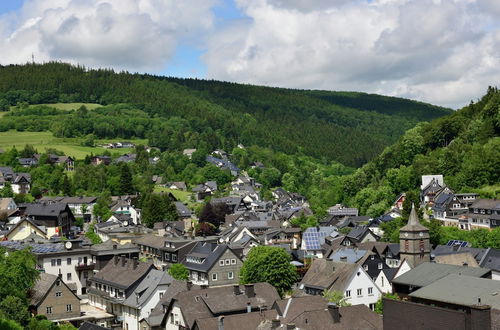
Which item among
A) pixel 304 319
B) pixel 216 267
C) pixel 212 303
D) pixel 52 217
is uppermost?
pixel 52 217

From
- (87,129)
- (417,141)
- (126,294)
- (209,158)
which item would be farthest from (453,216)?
(87,129)

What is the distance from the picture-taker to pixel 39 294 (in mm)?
57000

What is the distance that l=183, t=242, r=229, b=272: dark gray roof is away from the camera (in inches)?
2665

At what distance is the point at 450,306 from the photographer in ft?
146

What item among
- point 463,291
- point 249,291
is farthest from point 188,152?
point 463,291

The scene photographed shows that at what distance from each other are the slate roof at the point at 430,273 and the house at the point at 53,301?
27.7 m

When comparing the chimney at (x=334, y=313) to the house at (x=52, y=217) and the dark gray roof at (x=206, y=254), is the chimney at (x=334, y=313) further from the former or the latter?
the house at (x=52, y=217)

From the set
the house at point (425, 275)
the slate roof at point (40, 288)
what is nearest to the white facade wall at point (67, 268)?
the slate roof at point (40, 288)

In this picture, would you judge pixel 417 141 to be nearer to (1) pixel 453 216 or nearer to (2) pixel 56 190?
(1) pixel 453 216

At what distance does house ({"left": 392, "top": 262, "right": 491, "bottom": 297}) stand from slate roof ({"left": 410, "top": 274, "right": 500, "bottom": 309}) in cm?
562

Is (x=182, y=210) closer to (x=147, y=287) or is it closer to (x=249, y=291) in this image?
(x=147, y=287)

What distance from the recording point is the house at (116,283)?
59.5 m

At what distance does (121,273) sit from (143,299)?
267 inches

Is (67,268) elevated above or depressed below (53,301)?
above
